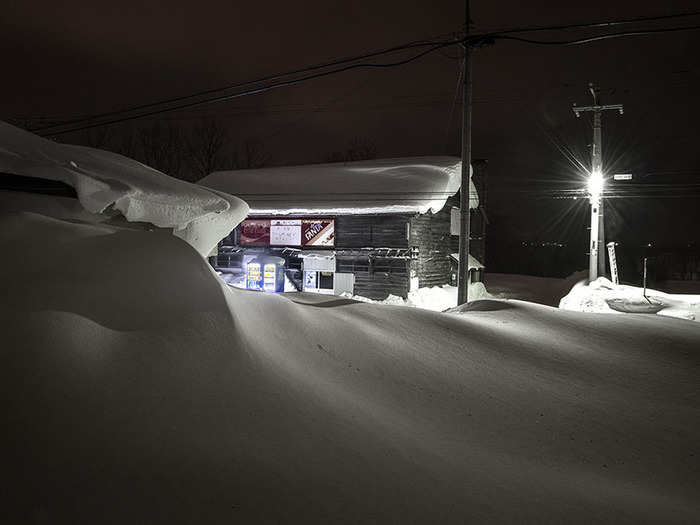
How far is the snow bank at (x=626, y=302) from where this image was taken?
1641 centimetres

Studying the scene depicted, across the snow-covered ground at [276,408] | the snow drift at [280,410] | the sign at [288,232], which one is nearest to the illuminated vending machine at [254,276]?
the sign at [288,232]

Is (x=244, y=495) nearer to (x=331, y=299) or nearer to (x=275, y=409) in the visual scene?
(x=275, y=409)

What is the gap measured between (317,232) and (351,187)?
10.8ft

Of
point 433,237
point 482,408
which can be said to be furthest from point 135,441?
point 433,237

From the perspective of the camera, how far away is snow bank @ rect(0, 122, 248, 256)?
5945 mm

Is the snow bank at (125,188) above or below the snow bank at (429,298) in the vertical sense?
above

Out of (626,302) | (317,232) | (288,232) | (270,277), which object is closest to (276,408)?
(626,302)

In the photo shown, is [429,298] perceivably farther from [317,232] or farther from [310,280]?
[317,232]

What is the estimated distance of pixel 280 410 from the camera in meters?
4.20

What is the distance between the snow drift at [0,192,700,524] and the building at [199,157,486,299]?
603 inches

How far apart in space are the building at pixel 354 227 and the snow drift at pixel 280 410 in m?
15.3

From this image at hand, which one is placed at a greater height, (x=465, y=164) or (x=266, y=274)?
(x=465, y=164)

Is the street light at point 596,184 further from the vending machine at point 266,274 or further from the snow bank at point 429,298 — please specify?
the vending machine at point 266,274

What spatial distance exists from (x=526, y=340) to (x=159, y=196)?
6802mm
